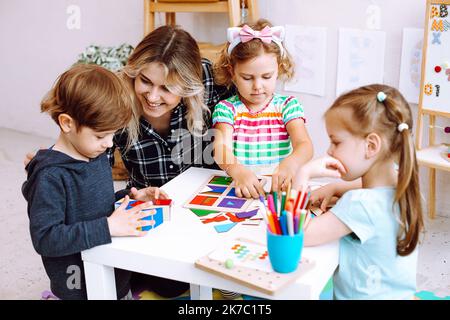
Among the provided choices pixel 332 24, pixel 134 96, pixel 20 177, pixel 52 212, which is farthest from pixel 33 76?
pixel 52 212

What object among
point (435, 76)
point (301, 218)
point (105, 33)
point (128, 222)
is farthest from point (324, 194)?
point (105, 33)

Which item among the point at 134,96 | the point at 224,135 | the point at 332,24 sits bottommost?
the point at 224,135

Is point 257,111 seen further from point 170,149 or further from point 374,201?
point 374,201

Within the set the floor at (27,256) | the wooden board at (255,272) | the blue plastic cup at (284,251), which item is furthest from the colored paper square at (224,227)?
the floor at (27,256)

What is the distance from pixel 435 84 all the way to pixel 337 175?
1230 mm

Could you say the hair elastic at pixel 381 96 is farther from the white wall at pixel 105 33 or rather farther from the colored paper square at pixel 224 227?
the white wall at pixel 105 33

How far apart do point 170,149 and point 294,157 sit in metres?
0.43

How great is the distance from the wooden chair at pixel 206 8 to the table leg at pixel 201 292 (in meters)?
1.37

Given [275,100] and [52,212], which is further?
[275,100]

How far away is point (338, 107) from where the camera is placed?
1209 millimetres

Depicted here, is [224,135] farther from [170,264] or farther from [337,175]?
[170,264]

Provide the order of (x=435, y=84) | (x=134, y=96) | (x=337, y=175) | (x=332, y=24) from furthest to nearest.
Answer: (x=332, y=24), (x=435, y=84), (x=134, y=96), (x=337, y=175)

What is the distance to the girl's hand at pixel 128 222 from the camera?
47.1 inches

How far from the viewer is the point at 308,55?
2744mm
